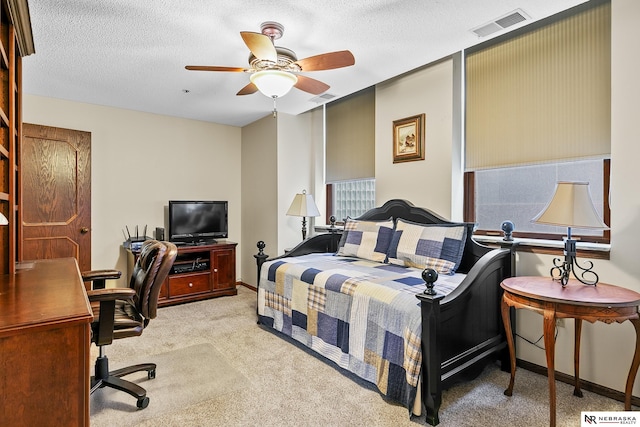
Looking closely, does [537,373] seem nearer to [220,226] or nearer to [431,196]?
[431,196]

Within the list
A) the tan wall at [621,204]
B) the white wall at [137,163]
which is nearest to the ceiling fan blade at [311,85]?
the tan wall at [621,204]

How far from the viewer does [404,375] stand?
202 centimetres

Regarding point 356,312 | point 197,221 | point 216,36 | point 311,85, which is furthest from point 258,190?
point 356,312

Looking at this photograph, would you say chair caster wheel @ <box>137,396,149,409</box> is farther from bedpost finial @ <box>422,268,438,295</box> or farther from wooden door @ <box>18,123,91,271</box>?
wooden door @ <box>18,123,91,271</box>

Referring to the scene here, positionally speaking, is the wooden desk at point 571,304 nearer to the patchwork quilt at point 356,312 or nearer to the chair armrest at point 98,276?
the patchwork quilt at point 356,312

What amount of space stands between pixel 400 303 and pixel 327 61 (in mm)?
1614

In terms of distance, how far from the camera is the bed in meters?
1.95

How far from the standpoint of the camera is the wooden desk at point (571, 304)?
1.69m

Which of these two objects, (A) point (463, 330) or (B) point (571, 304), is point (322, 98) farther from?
(B) point (571, 304)

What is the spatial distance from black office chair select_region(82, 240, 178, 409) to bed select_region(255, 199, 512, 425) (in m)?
1.16

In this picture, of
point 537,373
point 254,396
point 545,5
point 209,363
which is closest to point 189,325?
point 209,363

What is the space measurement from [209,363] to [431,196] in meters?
2.37

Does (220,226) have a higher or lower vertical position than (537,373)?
higher

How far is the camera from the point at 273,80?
7.84 ft
